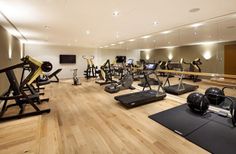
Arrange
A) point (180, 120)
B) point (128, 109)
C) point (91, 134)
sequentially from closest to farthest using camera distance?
point (91, 134)
point (180, 120)
point (128, 109)

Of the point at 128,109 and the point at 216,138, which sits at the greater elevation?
the point at 128,109

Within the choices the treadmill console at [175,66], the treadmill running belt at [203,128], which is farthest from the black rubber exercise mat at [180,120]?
the treadmill console at [175,66]

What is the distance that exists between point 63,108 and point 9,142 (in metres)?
1.69

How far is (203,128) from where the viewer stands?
2.59 meters

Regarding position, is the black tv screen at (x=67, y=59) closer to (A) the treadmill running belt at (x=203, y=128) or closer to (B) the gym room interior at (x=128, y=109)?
(B) the gym room interior at (x=128, y=109)

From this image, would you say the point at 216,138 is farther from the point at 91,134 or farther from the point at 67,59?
the point at 67,59

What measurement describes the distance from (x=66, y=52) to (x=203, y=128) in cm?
1020

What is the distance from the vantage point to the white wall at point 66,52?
31.2 feet

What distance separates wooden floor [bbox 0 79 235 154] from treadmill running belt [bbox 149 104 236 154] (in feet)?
0.53

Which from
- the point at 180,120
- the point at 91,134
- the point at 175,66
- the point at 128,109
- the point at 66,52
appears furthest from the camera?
the point at 66,52

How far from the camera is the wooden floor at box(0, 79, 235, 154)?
206 cm

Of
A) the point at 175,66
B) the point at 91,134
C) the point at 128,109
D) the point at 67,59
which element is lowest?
the point at 91,134

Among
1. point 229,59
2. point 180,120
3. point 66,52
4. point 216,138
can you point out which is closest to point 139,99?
point 180,120

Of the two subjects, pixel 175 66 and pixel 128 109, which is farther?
pixel 175 66
